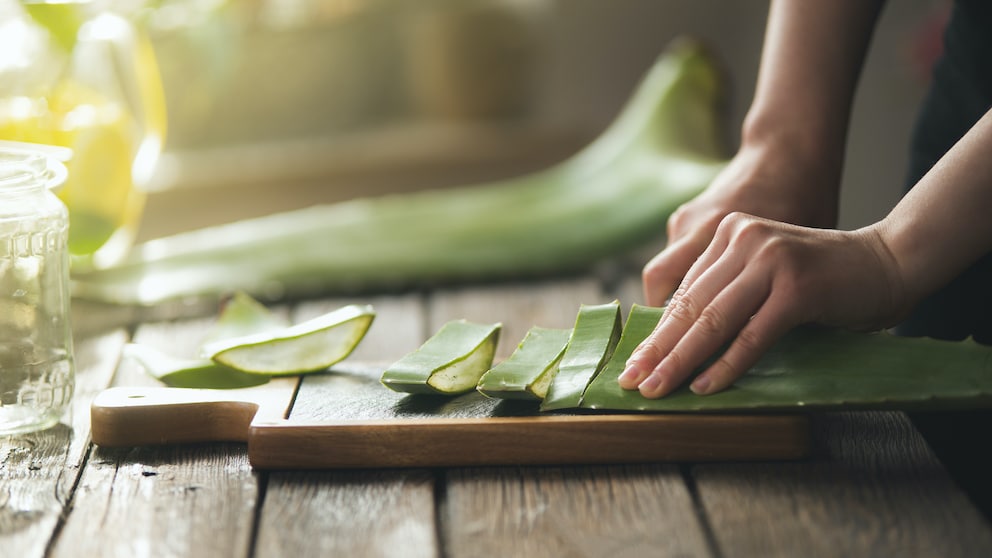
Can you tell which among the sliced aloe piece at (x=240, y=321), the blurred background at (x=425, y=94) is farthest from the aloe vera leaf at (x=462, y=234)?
the blurred background at (x=425, y=94)

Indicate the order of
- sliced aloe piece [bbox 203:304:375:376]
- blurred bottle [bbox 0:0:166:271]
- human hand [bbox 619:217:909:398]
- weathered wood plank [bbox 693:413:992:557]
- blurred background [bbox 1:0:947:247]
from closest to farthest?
weathered wood plank [bbox 693:413:992:557]
human hand [bbox 619:217:909:398]
sliced aloe piece [bbox 203:304:375:376]
blurred bottle [bbox 0:0:166:271]
blurred background [bbox 1:0:947:247]

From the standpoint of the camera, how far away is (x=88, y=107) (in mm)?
1377

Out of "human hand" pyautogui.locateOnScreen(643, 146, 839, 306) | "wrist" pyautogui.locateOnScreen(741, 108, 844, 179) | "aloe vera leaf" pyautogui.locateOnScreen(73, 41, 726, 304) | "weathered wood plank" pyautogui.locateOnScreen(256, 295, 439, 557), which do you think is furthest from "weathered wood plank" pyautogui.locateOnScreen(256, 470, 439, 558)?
"aloe vera leaf" pyautogui.locateOnScreen(73, 41, 726, 304)

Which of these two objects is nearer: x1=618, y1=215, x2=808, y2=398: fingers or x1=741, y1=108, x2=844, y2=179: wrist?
x1=618, y1=215, x2=808, y2=398: fingers

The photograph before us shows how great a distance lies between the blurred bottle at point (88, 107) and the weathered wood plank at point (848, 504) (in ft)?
2.92

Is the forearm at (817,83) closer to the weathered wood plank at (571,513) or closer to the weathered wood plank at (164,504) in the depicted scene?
the weathered wood plank at (571,513)

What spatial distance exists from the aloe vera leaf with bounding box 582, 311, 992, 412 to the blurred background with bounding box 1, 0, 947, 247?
1.84m

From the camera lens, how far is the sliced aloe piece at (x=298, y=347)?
929 millimetres

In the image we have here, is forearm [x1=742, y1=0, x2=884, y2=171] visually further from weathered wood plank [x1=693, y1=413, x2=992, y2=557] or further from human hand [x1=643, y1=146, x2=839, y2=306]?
weathered wood plank [x1=693, y1=413, x2=992, y2=557]

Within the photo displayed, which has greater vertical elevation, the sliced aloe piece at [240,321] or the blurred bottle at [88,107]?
the blurred bottle at [88,107]

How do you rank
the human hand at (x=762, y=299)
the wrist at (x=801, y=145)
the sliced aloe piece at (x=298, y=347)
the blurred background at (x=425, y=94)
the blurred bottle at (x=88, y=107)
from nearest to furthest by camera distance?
the human hand at (x=762, y=299)
the sliced aloe piece at (x=298, y=347)
the wrist at (x=801, y=145)
the blurred bottle at (x=88, y=107)
the blurred background at (x=425, y=94)

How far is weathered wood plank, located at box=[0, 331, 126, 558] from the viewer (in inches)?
28.3

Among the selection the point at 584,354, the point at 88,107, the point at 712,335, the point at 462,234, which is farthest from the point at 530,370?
the point at 88,107

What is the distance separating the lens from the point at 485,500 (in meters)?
0.74
